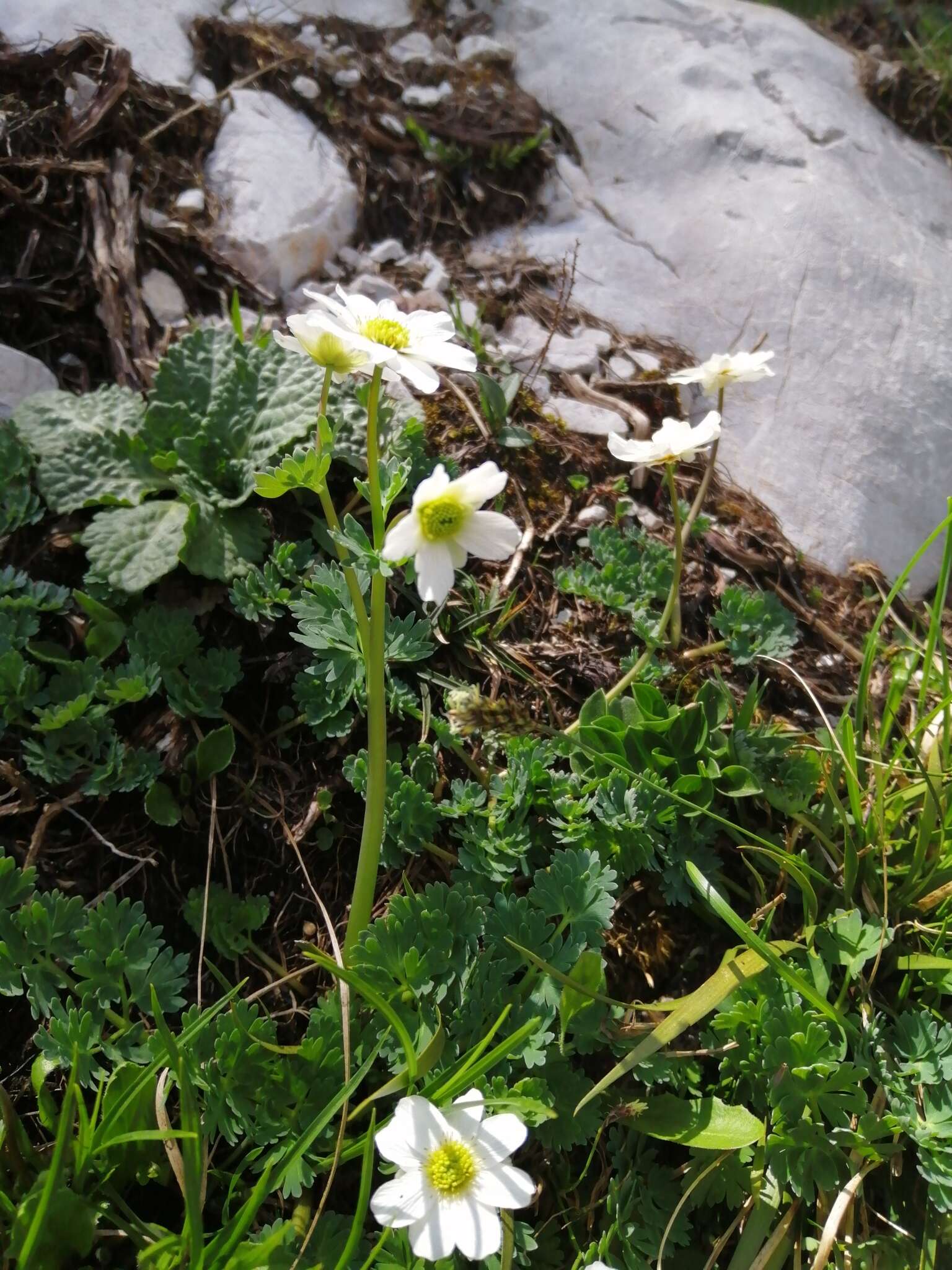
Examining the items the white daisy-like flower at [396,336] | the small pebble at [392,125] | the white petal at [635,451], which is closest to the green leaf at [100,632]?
the white daisy-like flower at [396,336]

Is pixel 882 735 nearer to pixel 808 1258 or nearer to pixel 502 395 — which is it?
pixel 808 1258

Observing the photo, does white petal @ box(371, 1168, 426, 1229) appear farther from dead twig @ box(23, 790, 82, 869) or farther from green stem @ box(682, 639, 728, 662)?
green stem @ box(682, 639, 728, 662)

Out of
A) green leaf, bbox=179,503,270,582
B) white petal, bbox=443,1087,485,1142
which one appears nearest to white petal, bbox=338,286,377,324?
green leaf, bbox=179,503,270,582

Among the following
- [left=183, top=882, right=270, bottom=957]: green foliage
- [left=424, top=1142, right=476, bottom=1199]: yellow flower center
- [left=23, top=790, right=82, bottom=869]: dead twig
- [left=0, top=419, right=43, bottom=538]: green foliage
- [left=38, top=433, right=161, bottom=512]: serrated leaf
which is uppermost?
[left=424, top=1142, right=476, bottom=1199]: yellow flower center

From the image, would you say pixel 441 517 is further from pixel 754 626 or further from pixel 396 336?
pixel 754 626

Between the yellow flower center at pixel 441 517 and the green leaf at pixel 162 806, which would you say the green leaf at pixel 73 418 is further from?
the yellow flower center at pixel 441 517

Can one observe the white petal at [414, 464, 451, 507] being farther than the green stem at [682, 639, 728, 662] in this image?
No

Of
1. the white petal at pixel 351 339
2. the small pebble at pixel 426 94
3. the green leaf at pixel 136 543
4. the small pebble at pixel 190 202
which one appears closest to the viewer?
the white petal at pixel 351 339
